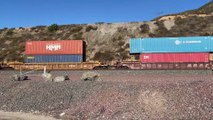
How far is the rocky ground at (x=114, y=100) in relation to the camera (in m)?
19.2

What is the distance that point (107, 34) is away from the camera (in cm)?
8681

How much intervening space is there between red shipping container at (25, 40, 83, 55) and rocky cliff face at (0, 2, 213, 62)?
14728mm

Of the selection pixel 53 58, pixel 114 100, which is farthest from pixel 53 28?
pixel 114 100

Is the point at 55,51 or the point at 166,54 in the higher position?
the point at 55,51

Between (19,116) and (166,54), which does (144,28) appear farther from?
(19,116)

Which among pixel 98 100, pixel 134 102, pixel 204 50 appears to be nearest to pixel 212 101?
pixel 134 102

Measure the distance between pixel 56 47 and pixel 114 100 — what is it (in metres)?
39.0

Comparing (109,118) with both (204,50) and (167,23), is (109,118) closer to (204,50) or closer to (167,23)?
(204,50)

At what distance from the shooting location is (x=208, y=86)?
21.5 metres

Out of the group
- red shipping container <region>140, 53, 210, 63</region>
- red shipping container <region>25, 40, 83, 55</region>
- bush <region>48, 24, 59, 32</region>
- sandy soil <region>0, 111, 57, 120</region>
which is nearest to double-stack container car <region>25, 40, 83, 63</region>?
red shipping container <region>25, 40, 83, 55</region>

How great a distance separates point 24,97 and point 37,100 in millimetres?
1502

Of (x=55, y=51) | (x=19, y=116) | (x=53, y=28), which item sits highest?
(x=53, y=28)

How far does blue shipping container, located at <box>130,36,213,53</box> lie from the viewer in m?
55.2

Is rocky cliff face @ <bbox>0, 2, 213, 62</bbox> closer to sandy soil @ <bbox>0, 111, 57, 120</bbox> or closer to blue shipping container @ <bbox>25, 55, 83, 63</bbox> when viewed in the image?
blue shipping container @ <bbox>25, 55, 83, 63</bbox>
